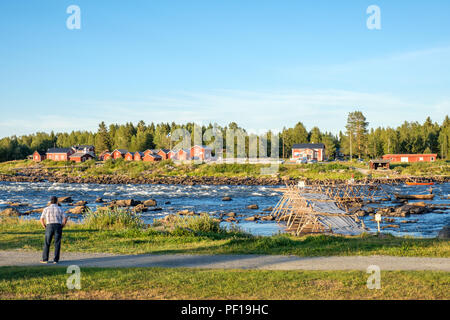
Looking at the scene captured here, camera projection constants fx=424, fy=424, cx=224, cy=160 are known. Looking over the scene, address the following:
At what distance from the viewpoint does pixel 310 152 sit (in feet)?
318

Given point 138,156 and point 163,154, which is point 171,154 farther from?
point 138,156

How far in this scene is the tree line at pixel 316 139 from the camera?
330 ft

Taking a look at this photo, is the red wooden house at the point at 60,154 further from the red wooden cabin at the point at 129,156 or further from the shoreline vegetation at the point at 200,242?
the shoreline vegetation at the point at 200,242

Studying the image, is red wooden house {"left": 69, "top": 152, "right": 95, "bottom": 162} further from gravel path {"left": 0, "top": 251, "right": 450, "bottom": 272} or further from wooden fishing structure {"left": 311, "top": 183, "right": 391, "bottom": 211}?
gravel path {"left": 0, "top": 251, "right": 450, "bottom": 272}

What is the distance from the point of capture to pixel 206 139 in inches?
4887

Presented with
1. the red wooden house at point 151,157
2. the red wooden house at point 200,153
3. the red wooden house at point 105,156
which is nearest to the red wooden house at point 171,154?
the red wooden house at point 151,157

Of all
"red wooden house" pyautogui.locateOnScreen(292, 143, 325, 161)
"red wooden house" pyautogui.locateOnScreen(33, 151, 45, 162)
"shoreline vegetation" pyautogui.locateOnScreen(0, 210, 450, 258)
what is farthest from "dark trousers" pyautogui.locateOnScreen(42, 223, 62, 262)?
"red wooden house" pyautogui.locateOnScreen(33, 151, 45, 162)

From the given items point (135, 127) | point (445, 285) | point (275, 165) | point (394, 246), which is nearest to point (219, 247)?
point (394, 246)

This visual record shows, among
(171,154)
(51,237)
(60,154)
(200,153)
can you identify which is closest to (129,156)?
(171,154)

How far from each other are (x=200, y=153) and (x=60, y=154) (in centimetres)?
4180

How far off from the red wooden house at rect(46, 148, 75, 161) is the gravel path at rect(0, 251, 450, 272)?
107 meters

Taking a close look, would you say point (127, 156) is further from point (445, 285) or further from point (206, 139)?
point (445, 285)
